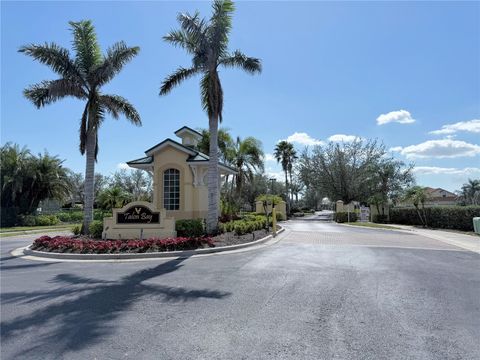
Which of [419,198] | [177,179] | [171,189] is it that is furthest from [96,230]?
[419,198]

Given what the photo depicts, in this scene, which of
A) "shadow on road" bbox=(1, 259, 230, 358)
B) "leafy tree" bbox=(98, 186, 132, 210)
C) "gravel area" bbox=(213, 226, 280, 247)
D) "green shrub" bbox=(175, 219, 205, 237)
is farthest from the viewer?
"leafy tree" bbox=(98, 186, 132, 210)

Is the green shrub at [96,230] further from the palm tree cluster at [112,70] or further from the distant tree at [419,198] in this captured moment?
the distant tree at [419,198]

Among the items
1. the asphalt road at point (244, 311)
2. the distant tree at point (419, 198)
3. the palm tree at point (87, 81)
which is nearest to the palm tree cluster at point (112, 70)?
the palm tree at point (87, 81)

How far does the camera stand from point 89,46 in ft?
57.2

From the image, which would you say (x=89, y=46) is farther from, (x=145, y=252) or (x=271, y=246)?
(x=271, y=246)

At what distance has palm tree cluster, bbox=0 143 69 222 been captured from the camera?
34906mm

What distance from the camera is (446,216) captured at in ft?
85.0

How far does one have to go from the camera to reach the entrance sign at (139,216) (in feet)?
50.6

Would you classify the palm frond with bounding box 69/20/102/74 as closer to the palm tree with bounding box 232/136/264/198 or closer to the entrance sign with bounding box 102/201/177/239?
the entrance sign with bounding box 102/201/177/239

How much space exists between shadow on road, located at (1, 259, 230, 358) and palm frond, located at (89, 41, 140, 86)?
11191 millimetres

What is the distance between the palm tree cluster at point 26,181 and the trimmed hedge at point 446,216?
3483 centimetres

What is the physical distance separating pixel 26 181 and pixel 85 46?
80.5ft

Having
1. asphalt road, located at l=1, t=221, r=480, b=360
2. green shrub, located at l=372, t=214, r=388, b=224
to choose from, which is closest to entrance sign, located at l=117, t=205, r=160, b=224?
asphalt road, located at l=1, t=221, r=480, b=360

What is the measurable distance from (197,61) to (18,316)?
13.4 meters
